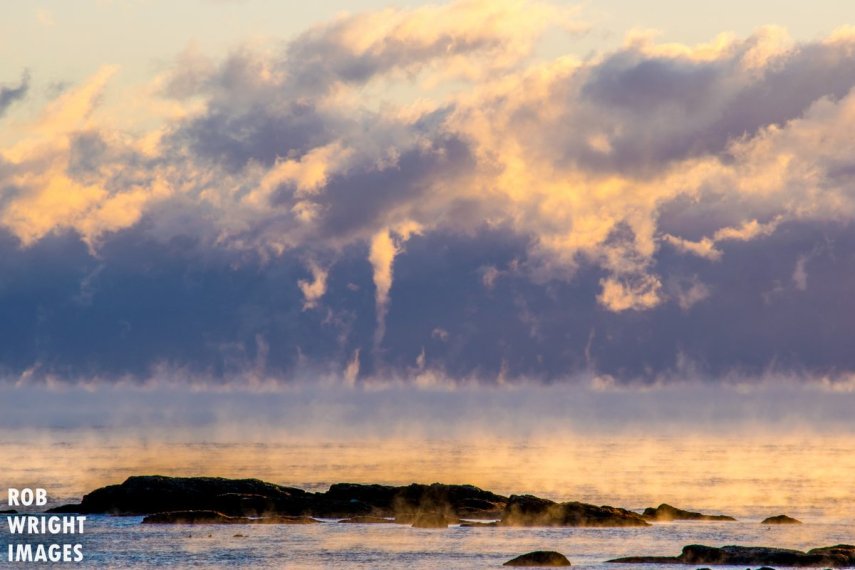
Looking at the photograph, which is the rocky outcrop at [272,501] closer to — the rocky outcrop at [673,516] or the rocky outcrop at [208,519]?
the rocky outcrop at [208,519]

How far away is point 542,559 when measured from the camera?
3947 inches

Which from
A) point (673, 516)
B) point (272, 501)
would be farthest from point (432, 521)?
point (673, 516)

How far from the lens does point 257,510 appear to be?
133m

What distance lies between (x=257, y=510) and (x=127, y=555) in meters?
24.5

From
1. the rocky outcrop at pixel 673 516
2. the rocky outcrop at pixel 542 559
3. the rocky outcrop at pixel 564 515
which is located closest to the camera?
the rocky outcrop at pixel 542 559

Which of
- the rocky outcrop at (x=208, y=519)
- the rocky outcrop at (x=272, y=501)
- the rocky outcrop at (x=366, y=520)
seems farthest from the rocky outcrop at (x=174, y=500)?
the rocky outcrop at (x=366, y=520)

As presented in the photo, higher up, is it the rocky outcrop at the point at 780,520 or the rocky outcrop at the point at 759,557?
the rocky outcrop at the point at 780,520

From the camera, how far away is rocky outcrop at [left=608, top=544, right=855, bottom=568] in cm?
9856

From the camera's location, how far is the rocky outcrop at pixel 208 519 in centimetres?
12838

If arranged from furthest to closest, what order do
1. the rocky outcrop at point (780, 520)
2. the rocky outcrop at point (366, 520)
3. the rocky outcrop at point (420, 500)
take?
1. the rocky outcrop at point (420, 500)
2. the rocky outcrop at point (366, 520)
3. the rocky outcrop at point (780, 520)

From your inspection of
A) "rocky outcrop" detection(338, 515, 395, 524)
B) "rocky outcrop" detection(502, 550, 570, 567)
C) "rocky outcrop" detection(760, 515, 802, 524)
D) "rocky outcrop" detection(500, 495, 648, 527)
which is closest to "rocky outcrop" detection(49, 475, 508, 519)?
"rocky outcrop" detection(338, 515, 395, 524)

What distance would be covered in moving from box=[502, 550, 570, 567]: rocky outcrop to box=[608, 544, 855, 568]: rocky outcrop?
459 cm

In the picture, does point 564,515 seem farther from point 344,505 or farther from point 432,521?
point 344,505

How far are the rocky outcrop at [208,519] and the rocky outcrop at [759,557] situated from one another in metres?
35.5
